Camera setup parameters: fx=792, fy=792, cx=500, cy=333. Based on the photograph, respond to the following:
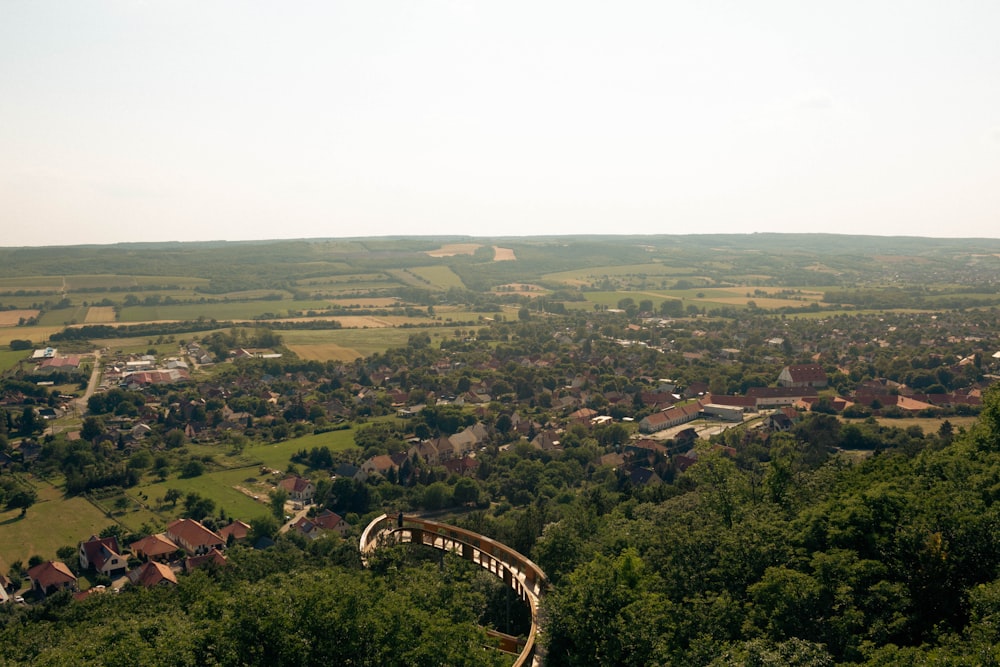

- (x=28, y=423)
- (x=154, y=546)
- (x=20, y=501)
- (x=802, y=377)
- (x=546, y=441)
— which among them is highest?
(x=802, y=377)

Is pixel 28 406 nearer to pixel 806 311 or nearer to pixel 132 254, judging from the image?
pixel 806 311

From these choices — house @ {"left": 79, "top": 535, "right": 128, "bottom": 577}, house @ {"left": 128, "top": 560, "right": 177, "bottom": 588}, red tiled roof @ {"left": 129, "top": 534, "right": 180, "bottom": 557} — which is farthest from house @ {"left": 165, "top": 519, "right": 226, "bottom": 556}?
house @ {"left": 79, "top": 535, "right": 128, "bottom": 577}

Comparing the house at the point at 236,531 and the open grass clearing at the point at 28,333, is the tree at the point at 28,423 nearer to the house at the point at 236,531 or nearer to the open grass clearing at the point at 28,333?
the house at the point at 236,531

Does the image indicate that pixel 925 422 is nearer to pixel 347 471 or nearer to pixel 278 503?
pixel 347 471

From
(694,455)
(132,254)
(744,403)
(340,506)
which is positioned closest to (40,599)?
(340,506)

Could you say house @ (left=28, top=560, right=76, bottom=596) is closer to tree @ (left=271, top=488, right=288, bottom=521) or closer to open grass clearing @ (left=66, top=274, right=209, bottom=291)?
tree @ (left=271, top=488, right=288, bottom=521)

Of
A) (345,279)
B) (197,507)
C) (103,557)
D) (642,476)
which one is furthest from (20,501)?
(345,279)

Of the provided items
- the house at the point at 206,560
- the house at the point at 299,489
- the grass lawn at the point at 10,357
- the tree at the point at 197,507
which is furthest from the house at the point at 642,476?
the grass lawn at the point at 10,357
